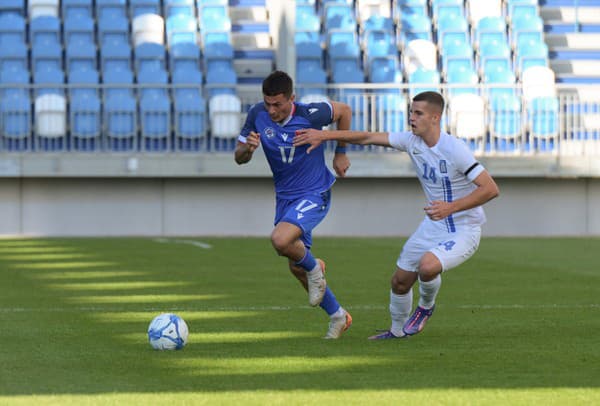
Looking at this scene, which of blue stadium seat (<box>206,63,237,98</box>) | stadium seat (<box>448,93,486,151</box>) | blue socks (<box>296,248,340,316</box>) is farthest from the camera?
blue stadium seat (<box>206,63,237,98</box>)

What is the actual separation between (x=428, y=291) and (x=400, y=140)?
98 cm

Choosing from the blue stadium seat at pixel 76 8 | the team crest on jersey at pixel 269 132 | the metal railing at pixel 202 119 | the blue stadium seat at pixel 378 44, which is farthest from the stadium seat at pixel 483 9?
the team crest on jersey at pixel 269 132

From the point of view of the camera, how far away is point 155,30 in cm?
2608

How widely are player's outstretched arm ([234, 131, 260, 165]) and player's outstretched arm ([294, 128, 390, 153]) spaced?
0.83ft

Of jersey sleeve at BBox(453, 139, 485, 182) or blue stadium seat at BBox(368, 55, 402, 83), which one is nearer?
jersey sleeve at BBox(453, 139, 485, 182)

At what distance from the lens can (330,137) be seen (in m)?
8.06

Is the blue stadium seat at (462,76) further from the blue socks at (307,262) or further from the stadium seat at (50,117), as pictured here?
the blue socks at (307,262)

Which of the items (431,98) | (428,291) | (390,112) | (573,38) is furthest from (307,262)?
(573,38)

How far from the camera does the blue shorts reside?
8.49 metres

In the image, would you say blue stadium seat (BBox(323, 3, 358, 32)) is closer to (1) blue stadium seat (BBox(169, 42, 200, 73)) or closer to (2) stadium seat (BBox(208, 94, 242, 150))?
(1) blue stadium seat (BBox(169, 42, 200, 73))

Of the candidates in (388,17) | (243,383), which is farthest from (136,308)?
(388,17)

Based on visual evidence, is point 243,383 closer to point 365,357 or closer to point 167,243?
point 365,357

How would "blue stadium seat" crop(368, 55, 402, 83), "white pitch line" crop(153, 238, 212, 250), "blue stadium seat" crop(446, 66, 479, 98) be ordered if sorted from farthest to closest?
"blue stadium seat" crop(446, 66, 479, 98) → "blue stadium seat" crop(368, 55, 402, 83) → "white pitch line" crop(153, 238, 212, 250)

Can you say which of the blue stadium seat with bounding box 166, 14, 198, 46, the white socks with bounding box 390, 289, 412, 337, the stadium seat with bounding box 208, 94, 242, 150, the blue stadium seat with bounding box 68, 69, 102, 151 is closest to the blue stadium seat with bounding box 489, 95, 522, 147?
the stadium seat with bounding box 208, 94, 242, 150
